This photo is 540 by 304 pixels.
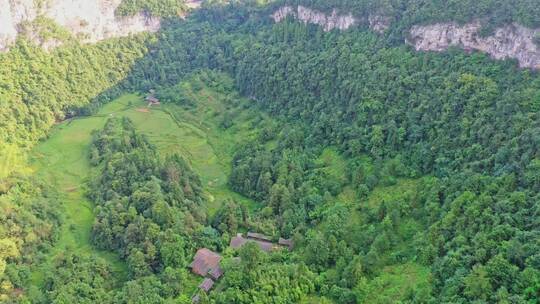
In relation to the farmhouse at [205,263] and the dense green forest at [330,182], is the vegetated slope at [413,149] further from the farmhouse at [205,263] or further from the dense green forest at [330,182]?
the farmhouse at [205,263]

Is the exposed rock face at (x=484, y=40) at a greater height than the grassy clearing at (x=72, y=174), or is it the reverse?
the exposed rock face at (x=484, y=40)

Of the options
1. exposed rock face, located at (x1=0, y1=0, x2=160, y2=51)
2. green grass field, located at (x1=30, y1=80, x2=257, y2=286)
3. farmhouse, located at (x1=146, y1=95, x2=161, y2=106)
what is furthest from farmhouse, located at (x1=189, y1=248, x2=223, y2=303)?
exposed rock face, located at (x1=0, y1=0, x2=160, y2=51)

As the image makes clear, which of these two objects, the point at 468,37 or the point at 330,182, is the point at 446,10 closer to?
the point at 468,37

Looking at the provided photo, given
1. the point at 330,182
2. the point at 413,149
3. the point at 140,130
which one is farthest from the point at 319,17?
the point at 330,182

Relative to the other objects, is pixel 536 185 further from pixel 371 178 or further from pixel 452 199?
pixel 371 178

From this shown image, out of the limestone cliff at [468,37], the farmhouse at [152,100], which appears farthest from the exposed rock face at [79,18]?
the limestone cliff at [468,37]

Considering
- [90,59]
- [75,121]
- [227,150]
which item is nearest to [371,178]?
[227,150]

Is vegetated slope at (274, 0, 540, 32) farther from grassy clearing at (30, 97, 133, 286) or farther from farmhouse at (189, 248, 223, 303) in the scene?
grassy clearing at (30, 97, 133, 286)
